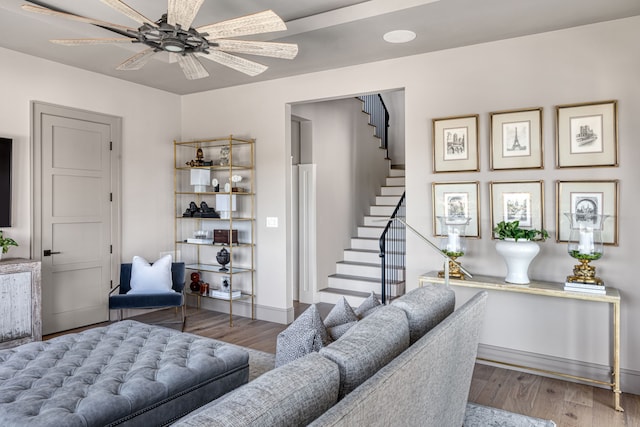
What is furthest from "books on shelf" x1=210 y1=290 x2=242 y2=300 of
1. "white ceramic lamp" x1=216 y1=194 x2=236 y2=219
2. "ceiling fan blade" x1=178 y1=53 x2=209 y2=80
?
"ceiling fan blade" x1=178 y1=53 x2=209 y2=80

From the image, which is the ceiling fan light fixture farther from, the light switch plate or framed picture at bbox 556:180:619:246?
framed picture at bbox 556:180:619:246

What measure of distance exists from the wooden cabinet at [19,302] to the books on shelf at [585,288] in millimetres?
4368

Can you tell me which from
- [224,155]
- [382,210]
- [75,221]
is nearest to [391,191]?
[382,210]

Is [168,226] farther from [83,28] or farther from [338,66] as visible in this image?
[338,66]

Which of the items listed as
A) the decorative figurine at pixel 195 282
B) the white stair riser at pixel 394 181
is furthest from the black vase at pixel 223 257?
the white stair riser at pixel 394 181

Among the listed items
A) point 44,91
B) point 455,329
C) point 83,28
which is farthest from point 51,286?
point 455,329

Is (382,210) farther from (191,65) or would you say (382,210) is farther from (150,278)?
(191,65)

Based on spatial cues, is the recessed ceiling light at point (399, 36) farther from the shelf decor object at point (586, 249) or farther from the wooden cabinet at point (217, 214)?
the wooden cabinet at point (217, 214)

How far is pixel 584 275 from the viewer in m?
3.05

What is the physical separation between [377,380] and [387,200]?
6.04m

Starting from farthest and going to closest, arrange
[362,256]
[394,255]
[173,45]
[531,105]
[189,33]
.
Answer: [362,256] < [394,255] < [531,105] < [173,45] < [189,33]

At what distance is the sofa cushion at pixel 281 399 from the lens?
3.14 feet

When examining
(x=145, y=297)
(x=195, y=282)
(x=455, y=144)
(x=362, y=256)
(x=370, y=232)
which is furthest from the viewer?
(x=370, y=232)

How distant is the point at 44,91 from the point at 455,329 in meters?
4.46
